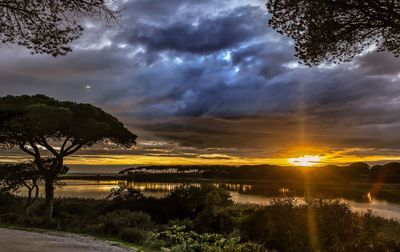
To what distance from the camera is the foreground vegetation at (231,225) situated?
17.2 m

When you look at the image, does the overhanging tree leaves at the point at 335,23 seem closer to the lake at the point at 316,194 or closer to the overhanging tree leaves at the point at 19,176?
the lake at the point at 316,194

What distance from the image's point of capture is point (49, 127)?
1347 inches

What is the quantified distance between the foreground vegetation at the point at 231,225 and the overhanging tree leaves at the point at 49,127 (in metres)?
4.57

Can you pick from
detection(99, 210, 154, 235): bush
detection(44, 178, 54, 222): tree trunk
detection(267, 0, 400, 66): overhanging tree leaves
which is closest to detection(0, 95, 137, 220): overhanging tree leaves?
detection(44, 178, 54, 222): tree trunk

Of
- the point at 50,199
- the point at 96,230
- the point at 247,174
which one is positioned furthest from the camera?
the point at 247,174

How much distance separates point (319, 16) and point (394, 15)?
197 cm

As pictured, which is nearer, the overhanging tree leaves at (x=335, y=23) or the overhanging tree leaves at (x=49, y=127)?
the overhanging tree leaves at (x=335, y=23)

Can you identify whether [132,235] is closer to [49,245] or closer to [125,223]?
[125,223]

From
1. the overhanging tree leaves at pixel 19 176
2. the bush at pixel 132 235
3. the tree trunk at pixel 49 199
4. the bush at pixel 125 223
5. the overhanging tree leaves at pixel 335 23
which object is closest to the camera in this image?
the overhanging tree leaves at pixel 335 23

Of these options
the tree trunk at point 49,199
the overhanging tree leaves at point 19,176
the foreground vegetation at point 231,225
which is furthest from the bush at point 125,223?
the overhanging tree leaves at point 19,176

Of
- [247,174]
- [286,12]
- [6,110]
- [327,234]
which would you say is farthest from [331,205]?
[247,174]

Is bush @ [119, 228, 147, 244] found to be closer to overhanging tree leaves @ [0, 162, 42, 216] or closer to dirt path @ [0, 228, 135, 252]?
dirt path @ [0, 228, 135, 252]

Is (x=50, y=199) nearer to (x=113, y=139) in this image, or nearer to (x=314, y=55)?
(x=113, y=139)

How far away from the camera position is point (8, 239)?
17.9 meters
